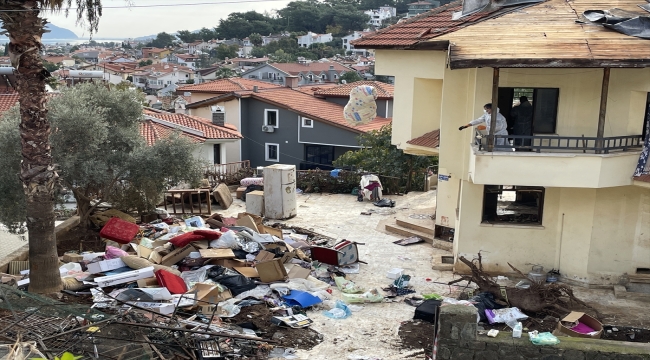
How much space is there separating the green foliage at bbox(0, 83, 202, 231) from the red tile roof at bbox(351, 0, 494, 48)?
5.66 meters

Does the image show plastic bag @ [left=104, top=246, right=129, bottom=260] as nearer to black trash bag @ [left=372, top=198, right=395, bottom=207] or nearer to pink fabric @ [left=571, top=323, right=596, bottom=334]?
pink fabric @ [left=571, top=323, right=596, bottom=334]

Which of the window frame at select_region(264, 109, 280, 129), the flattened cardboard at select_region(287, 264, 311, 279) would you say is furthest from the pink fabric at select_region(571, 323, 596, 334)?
the window frame at select_region(264, 109, 280, 129)

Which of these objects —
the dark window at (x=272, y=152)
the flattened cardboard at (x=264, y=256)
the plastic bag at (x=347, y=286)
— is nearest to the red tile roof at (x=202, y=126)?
the dark window at (x=272, y=152)

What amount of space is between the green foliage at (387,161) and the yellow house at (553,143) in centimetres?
881

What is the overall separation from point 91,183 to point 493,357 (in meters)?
10.2

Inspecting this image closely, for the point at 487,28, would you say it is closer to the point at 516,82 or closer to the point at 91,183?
the point at 516,82

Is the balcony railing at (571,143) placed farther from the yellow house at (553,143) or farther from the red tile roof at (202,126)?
the red tile roof at (202,126)

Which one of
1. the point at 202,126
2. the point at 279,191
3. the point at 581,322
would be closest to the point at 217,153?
the point at 202,126

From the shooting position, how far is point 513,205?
15.4 meters

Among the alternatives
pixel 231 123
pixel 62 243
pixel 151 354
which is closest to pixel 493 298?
pixel 151 354

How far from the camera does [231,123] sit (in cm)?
4162

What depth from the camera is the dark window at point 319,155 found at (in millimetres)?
40406

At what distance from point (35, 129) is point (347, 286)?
692 cm

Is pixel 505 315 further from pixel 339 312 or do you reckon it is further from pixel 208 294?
pixel 208 294
